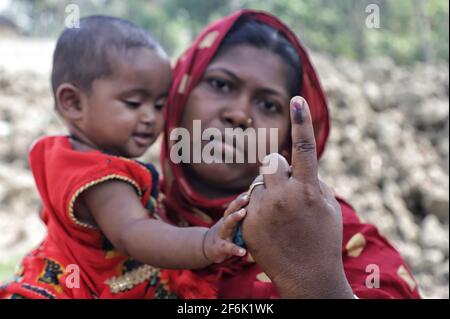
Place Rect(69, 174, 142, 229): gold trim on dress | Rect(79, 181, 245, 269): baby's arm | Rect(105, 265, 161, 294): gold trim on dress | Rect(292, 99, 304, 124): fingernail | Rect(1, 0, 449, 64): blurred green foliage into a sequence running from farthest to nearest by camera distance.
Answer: Rect(1, 0, 449, 64): blurred green foliage < Rect(105, 265, 161, 294): gold trim on dress < Rect(69, 174, 142, 229): gold trim on dress < Rect(79, 181, 245, 269): baby's arm < Rect(292, 99, 304, 124): fingernail

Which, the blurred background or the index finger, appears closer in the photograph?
the index finger

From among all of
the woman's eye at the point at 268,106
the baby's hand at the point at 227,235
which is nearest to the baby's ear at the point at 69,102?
the woman's eye at the point at 268,106

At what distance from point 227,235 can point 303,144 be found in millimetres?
236

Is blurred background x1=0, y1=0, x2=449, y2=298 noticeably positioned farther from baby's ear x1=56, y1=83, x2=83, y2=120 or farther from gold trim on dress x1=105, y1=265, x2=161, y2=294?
gold trim on dress x1=105, y1=265, x2=161, y2=294

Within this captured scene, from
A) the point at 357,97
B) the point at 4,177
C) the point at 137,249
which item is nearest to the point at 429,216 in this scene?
the point at 357,97

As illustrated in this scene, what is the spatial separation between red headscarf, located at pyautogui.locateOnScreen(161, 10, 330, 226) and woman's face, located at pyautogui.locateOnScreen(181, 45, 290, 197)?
0.03m

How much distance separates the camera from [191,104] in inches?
73.1

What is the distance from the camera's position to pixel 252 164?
172cm

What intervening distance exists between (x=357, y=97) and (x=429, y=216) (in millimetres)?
1867

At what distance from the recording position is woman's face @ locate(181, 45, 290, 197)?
5.66 feet

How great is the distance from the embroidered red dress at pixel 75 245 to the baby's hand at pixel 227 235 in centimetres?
45

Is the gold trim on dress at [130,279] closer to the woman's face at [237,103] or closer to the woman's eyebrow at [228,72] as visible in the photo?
the woman's face at [237,103]

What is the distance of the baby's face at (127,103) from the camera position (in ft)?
5.19

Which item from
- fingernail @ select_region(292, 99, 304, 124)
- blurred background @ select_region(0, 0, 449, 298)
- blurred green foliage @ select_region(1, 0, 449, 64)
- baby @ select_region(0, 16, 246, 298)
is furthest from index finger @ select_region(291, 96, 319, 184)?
blurred green foliage @ select_region(1, 0, 449, 64)
